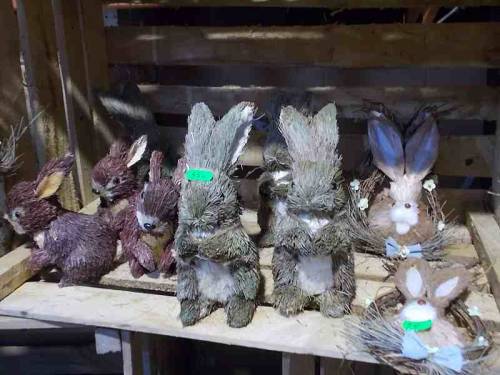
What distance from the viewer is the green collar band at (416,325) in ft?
3.96

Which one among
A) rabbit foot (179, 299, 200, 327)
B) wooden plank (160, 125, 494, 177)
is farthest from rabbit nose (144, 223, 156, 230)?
wooden plank (160, 125, 494, 177)

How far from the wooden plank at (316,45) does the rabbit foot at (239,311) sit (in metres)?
0.77

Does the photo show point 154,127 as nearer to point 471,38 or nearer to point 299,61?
point 299,61

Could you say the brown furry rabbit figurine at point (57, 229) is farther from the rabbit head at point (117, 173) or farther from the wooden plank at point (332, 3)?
the wooden plank at point (332, 3)

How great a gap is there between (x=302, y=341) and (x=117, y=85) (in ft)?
3.34

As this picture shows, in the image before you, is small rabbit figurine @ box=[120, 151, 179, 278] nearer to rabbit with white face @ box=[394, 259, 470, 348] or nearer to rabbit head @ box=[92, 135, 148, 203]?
rabbit head @ box=[92, 135, 148, 203]

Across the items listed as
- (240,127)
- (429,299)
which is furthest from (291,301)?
(240,127)

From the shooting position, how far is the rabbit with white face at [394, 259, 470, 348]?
1.21 m

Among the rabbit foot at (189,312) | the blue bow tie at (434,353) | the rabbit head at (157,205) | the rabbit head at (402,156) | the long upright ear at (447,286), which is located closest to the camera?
the blue bow tie at (434,353)

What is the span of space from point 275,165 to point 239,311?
0.42 meters

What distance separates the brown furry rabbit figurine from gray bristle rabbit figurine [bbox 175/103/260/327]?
31 centimetres

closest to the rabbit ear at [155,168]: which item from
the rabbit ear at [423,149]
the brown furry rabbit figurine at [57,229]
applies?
the brown furry rabbit figurine at [57,229]

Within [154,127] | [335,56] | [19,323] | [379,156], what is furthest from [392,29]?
[19,323]

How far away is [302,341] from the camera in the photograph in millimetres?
1278
